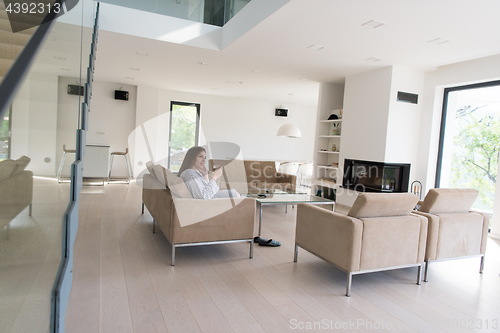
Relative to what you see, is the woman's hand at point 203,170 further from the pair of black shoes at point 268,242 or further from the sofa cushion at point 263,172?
the sofa cushion at point 263,172

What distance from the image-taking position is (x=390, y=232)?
2666 mm

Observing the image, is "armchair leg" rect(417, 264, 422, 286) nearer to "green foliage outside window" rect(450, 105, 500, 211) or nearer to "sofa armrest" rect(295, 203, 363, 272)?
"sofa armrest" rect(295, 203, 363, 272)

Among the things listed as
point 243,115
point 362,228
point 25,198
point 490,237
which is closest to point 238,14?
point 362,228

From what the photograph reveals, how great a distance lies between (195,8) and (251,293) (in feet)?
14.5

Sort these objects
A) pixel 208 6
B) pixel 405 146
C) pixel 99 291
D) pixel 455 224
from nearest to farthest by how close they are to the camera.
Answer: pixel 99 291 < pixel 455 224 < pixel 208 6 < pixel 405 146

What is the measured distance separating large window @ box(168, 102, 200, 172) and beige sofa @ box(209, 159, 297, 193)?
3706mm

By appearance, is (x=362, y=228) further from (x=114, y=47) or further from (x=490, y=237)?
(x=114, y=47)

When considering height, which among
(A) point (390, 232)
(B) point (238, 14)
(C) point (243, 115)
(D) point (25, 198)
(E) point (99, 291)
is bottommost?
(E) point (99, 291)

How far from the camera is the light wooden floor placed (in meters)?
2.08

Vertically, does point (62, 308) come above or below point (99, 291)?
above

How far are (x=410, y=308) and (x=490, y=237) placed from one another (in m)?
3.33

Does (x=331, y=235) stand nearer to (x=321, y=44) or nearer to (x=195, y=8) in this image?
(x=321, y=44)

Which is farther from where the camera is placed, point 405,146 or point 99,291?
point 405,146

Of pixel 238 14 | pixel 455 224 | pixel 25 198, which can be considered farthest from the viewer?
pixel 238 14
